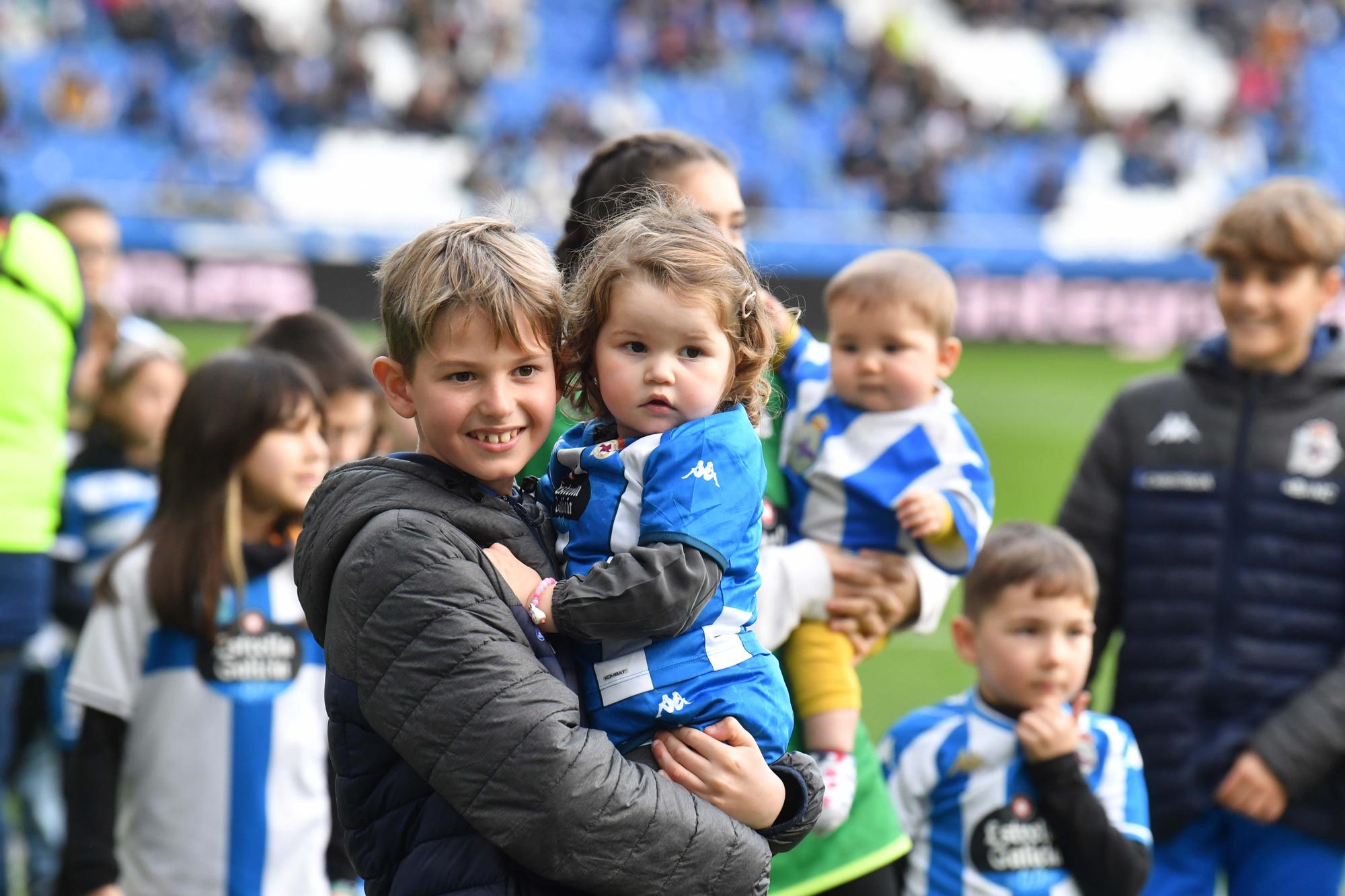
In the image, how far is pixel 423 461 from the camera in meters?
2.00

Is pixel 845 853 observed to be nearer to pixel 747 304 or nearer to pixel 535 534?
pixel 535 534

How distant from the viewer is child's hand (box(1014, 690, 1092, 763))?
3.09 m

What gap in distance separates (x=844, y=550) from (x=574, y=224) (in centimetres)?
82

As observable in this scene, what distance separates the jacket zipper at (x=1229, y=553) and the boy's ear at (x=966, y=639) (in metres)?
0.74

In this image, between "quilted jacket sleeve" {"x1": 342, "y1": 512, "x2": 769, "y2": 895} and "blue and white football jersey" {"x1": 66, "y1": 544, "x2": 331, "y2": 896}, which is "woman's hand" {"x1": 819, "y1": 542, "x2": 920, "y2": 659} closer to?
"quilted jacket sleeve" {"x1": 342, "y1": 512, "x2": 769, "y2": 895}

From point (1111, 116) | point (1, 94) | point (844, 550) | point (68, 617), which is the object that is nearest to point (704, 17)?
point (1111, 116)

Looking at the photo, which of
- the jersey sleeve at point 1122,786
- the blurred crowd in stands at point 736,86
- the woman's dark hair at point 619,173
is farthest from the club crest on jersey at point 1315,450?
the blurred crowd in stands at point 736,86

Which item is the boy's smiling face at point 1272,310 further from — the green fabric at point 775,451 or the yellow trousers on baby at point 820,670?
the yellow trousers on baby at point 820,670

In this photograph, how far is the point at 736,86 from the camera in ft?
83.2

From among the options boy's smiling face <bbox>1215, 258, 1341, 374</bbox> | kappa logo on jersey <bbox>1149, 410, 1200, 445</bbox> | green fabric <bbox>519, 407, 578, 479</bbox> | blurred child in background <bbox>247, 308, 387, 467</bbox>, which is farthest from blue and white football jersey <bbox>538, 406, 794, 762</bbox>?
boy's smiling face <bbox>1215, 258, 1341, 374</bbox>

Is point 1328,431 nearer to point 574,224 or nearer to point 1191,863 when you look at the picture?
point 1191,863

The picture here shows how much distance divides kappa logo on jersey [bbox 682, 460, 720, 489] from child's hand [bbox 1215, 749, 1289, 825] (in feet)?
7.11

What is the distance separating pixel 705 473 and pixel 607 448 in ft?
0.54

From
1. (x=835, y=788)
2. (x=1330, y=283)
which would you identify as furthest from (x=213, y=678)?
(x=1330, y=283)
